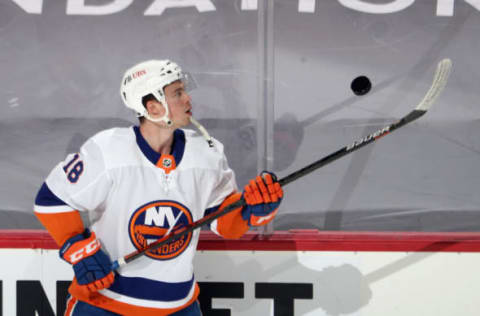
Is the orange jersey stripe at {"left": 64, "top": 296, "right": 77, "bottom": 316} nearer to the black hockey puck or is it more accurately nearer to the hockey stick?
the hockey stick

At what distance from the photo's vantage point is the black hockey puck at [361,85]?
7.41ft

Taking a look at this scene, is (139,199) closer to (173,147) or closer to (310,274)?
(173,147)

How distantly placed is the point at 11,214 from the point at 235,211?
40.7 inches

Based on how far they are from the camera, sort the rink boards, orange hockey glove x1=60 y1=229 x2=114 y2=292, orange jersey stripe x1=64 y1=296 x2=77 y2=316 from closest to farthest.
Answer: orange hockey glove x1=60 y1=229 x2=114 y2=292
orange jersey stripe x1=64 y1=296 x2=77 y2=316
the rink boards

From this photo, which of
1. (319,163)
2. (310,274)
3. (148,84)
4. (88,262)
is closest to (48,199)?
(88,262)

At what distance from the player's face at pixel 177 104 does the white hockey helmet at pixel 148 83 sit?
0.02m

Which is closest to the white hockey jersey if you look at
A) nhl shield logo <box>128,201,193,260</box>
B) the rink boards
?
nhl shield logo <box>128,201,193,260</box>

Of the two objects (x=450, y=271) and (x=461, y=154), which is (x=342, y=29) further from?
(x=450, y=271)

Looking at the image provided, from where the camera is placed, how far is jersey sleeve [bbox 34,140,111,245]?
1.73m

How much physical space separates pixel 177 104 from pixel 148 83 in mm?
106

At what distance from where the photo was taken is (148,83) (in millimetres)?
1729

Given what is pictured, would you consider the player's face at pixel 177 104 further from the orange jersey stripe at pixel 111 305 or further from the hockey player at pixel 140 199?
the orange jersey stripe at pixel 111 305

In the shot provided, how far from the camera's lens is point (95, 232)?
1.83 m

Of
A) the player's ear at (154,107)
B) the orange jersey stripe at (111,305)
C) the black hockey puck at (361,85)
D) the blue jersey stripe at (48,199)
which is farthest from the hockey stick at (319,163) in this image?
the black hockey puck at (361,85)
